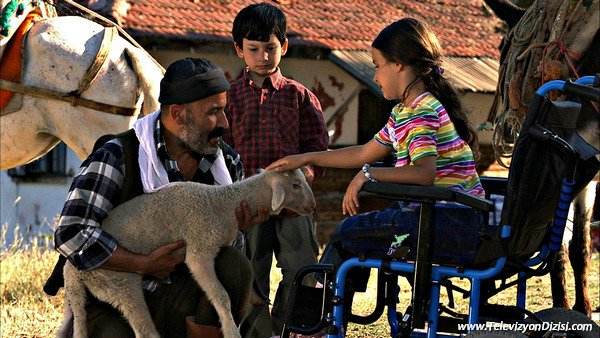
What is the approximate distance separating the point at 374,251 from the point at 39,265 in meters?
5.05

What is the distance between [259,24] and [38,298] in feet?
9.99

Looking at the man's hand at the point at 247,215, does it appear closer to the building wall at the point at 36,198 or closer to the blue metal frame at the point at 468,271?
the blue metal frame at the point at 468,271

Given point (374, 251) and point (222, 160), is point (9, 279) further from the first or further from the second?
point (374, 251)

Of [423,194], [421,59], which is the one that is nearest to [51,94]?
[421,59]

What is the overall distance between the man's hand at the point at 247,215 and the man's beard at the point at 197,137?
282 millimetres

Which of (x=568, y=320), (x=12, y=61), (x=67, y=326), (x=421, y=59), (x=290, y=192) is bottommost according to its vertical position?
(x=67, y=326)

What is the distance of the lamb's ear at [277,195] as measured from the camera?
456 centimetres

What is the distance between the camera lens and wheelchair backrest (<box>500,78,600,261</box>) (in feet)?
13.3

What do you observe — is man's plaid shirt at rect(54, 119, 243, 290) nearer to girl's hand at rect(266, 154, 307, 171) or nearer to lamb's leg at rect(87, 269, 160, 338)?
lamb's leg at rect(87, 269, 160, 338)

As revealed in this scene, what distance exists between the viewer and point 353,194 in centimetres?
431

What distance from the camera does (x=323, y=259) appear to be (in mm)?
4527

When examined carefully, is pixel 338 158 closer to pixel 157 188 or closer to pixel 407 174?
pixel 407 174

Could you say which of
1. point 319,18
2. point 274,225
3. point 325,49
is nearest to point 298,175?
point 274,225

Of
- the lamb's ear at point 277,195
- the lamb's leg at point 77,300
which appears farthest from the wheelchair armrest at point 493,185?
the lamb's leg at point 77,300
